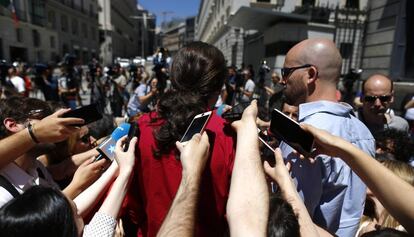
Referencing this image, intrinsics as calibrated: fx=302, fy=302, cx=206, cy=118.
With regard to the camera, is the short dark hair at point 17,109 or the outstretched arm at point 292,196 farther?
the short dark hair at point 17,109

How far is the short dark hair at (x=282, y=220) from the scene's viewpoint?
119 cm

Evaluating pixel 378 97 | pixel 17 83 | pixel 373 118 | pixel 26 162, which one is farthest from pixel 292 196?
pixel 17 83

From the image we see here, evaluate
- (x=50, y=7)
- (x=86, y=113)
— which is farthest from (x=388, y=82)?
(x=50, y=7)

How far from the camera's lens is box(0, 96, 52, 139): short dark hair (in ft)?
6.01

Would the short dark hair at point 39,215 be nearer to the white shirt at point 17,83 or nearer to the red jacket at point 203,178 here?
the red jacket at point 203,178

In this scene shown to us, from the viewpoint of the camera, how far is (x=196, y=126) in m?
1.32

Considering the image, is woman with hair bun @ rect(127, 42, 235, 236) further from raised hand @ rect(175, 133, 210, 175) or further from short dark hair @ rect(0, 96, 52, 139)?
short dark hair @ rect(0, 96, 52, 139)

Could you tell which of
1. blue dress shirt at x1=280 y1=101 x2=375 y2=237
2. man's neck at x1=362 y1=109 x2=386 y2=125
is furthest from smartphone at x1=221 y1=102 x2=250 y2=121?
man's neck at x1=362 y1=109 x2=386 y2=125

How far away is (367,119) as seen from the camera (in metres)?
3.51

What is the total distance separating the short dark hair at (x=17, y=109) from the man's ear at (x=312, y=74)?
1666mm

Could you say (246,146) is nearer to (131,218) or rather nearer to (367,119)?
(131,218)

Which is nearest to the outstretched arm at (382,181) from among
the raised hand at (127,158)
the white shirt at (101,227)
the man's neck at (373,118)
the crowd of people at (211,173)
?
the crowd of people at (211,173)

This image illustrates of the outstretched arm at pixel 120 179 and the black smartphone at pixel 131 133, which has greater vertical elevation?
the black smartphone at pixel 131 133

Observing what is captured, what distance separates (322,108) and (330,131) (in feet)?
0.44
